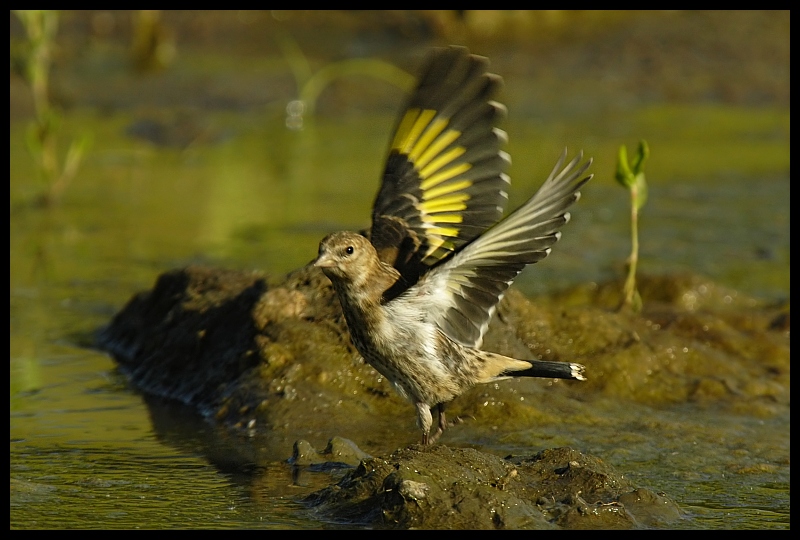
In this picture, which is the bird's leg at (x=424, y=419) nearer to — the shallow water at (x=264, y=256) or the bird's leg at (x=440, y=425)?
the bird's leg at (x=440, y=425)

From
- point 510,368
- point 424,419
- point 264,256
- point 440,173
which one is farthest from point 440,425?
point 264,256

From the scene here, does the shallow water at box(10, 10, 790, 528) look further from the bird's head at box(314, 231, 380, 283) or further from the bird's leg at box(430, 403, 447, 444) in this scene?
the bird's head at box(314, 231, 380, 283)

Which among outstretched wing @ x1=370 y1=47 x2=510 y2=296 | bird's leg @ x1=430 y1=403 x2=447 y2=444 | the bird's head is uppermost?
outstretched wing @ x1=370 y1=47 x2=510 y2=296

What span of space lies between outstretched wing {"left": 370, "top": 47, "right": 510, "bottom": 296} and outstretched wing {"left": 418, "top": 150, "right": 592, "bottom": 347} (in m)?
0.36

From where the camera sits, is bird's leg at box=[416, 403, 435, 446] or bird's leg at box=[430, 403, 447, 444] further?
bird's leg at box=[430, 403, 447, 444]

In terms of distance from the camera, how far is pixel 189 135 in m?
13.7

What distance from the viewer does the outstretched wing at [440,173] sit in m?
5.84

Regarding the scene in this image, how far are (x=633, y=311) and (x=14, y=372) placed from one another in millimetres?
3576

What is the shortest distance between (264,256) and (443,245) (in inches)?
156

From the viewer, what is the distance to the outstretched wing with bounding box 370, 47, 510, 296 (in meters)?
5.84

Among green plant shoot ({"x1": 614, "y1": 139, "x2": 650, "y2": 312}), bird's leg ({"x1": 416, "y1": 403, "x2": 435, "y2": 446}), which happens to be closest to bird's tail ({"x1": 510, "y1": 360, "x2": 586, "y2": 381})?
bird's leg ({"x1": 416, "y1": 403, "x2": 435, "y2": 446})

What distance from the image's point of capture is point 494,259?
5148mm
